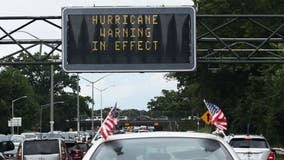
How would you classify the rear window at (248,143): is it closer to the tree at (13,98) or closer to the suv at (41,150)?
the suv at (41,150)

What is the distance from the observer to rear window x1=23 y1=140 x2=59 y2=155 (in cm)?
2377

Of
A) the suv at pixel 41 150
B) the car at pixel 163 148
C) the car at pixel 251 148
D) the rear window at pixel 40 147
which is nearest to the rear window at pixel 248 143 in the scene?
the car at pixel 251 148

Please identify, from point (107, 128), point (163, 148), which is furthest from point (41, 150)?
point (163, 148)

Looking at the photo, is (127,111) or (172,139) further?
(127,111)

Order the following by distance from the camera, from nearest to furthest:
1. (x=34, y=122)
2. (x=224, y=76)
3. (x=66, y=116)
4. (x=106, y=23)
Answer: (x=106, y=23)
(x=224, y=76)
(x=34, y=122)
(x=66, y=116)

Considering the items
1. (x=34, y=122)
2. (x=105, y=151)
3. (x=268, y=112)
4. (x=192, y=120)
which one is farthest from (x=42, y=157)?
(x=192, y=120)

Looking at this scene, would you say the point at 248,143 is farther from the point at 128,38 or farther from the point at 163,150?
the point at 163,150

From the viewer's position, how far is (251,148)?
74.8 ft

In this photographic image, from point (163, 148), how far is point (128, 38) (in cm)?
1694

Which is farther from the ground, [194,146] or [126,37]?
[126,37]

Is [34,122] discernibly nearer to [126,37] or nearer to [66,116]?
[66,116]

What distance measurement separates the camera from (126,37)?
75.8 ft

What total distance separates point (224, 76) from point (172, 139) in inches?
1763

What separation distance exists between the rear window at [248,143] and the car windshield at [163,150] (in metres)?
16.7
